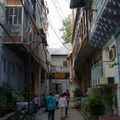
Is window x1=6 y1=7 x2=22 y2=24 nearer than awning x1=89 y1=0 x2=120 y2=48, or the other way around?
awning x1=89 y1=0 x2=120 y2=48

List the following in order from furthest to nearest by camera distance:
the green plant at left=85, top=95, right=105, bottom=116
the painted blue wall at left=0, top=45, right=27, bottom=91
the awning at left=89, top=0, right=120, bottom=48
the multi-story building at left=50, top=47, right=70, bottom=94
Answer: the multi-story building at left=50, top=47, right=70, bottom=94 < the painted blue wall at left=0, top=45, right=27, bottom=91 < the green plant at left=85, top=95, right=105, bottom=116 < the awning at left=89, top=0, right=120, bottom=48

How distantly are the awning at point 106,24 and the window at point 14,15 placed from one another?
5.78 metres

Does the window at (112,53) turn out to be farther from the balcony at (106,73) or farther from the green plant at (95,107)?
the green plant at (95,107)

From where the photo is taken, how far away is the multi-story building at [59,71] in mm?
58531

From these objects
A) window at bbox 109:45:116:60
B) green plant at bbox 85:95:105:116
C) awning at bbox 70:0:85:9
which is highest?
awning at bbox 70:0:85:9

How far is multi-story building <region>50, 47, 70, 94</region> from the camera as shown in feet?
192

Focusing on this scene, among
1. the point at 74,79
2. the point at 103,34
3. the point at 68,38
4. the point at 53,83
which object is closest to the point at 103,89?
the point at 103,34

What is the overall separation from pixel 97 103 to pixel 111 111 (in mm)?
1389

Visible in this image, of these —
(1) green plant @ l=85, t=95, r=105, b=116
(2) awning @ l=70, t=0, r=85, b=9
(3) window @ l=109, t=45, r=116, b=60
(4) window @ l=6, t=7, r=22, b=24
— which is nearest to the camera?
(1) green plant @ l=85, t=95, r=105, b=116

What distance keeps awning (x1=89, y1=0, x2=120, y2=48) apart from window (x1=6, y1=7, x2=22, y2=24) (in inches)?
227

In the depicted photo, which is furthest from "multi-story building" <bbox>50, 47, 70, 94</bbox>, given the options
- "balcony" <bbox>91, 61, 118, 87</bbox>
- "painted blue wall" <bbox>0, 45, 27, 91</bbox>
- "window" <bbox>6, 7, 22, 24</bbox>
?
"balcony" <bbox>91, 61, 118, 87</bbox>

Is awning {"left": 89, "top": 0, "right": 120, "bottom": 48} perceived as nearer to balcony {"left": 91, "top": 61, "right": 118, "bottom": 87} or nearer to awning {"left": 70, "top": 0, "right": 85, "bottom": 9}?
balcony {"left": 91, "top": 61, "right": 118, "bottom": 87}

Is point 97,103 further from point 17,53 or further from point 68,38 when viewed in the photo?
point 68,38

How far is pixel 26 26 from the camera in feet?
74.0
